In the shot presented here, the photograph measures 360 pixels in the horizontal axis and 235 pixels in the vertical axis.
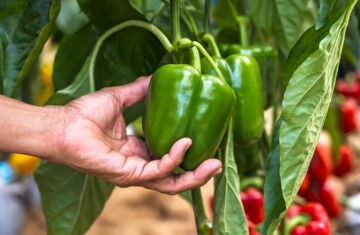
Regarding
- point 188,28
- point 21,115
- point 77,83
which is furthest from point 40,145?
point 188,28

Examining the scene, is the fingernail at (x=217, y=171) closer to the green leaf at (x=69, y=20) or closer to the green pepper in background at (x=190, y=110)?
the green pepper in background at (x=190, y=110)

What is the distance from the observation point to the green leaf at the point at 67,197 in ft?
2.40

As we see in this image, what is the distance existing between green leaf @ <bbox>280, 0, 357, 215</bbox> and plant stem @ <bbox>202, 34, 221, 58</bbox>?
21 cm

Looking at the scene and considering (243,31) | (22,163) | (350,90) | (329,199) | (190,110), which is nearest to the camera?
(190,110)

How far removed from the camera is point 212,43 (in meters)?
0.70

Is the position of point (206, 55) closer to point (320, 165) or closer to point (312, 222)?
point (312, 222)

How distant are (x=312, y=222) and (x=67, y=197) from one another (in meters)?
0.66

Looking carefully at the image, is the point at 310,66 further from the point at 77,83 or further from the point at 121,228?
the point at 121,228

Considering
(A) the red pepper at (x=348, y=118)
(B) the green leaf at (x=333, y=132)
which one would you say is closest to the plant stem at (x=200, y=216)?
(B) the green leaf at (x=333, y=132)

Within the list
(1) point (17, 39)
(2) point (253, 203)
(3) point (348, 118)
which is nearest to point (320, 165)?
(2) point (253, 203)

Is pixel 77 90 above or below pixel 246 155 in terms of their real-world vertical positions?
above

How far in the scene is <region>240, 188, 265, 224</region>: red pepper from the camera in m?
1.21

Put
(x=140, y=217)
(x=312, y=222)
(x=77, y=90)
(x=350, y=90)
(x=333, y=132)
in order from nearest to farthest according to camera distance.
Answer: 1. (x=77, y=90)
2. (x=312, y=222)
3. (x=333, y=132)
4. (x=140, y=217)
5. (x=350, y=90)

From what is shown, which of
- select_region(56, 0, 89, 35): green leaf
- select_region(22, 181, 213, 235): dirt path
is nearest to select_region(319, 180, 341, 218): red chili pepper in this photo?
select_region(22, 181, 213, 235): dirt path
